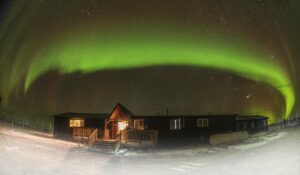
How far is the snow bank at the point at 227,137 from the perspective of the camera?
1582 millimetres

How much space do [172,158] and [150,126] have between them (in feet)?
0.69

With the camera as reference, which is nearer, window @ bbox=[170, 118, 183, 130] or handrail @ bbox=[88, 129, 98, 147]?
window @ bbox=[170, 118, 183, 130]

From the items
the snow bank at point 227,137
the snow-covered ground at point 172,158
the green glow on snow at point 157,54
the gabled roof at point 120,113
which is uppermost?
the green glow on snow at point 157,54

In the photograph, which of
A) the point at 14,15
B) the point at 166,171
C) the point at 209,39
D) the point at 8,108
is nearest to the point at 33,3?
the point at 14,15

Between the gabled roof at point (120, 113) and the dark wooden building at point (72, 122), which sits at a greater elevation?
the gabled roof at point (120, 113)

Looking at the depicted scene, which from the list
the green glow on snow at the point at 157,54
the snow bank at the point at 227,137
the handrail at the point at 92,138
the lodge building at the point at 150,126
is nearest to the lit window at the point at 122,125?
the lodge building at the point at 150,126

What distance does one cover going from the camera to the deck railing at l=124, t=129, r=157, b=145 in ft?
5.08

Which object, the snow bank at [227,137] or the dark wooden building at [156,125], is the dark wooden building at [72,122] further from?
the snow bank at [227,137]

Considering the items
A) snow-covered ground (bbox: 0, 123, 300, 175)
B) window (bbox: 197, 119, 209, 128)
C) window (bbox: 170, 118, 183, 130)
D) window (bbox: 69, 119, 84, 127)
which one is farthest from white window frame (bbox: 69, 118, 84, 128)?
window (bbox: 197, 119, 209, 128)

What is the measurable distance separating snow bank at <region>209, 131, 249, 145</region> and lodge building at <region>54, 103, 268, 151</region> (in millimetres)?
26

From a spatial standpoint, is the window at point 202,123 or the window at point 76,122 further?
the window at point 76,122

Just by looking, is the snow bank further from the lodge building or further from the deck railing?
the deck railing

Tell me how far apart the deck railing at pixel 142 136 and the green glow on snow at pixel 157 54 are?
329 millimetres

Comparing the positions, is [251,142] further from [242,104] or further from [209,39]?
[209,39]
